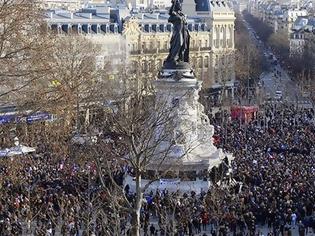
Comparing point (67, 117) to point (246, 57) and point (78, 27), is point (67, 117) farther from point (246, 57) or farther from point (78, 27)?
point (246, 57)

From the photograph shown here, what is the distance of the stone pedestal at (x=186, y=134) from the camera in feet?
122

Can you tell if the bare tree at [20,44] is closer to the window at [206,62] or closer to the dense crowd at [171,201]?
the dense crowd at [171,201]

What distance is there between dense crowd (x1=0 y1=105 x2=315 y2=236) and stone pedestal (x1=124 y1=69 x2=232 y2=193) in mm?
1257

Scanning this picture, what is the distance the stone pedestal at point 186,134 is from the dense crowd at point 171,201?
4.12 ft

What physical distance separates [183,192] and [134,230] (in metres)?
18.5

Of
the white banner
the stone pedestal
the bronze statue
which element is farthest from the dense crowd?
the bronze statue

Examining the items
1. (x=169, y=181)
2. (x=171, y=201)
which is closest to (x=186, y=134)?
(x=169, y=181)

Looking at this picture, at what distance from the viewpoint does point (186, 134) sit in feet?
127

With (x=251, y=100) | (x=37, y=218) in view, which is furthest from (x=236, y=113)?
(x=37, y=218)

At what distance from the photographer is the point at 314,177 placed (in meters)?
36.6

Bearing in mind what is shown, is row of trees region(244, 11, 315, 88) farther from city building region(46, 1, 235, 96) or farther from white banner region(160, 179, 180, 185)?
white banner region(160, 179, 180, 185)

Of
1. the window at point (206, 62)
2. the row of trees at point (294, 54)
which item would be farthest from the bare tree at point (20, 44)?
the window at point (206, 62)

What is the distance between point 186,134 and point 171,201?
29.8 feet

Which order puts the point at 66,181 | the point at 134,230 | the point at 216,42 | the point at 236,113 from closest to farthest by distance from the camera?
the point at 134,230 → the point at 66,181 → the point at 236,113 → the point at 216,42
